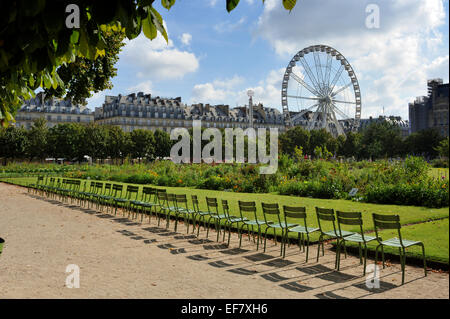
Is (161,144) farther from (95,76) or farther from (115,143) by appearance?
(95,76)

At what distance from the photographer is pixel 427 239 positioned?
7730 millimetres

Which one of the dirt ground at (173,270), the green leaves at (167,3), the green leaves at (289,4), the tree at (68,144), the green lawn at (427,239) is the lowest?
the dirt ground at (173,270)

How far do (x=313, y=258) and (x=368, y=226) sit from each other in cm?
304

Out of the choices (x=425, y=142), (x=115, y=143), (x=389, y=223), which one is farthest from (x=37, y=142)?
(x=389, y=223)

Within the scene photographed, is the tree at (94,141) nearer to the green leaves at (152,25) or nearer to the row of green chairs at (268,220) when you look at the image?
the row of green chairs at (268,220)

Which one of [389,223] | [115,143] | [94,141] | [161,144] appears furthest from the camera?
[161,144]

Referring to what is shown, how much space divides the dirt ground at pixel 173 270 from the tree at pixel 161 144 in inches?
2354

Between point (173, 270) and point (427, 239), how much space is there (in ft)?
16.3

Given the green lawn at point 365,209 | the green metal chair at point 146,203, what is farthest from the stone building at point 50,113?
the green lawn at point 365,209

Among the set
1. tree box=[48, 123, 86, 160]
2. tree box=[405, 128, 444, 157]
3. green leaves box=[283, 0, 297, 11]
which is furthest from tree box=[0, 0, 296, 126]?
tree box=[405, 128, 444, 157]

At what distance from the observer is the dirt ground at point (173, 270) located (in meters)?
5.02

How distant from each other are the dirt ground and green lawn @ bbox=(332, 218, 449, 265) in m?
0.37
